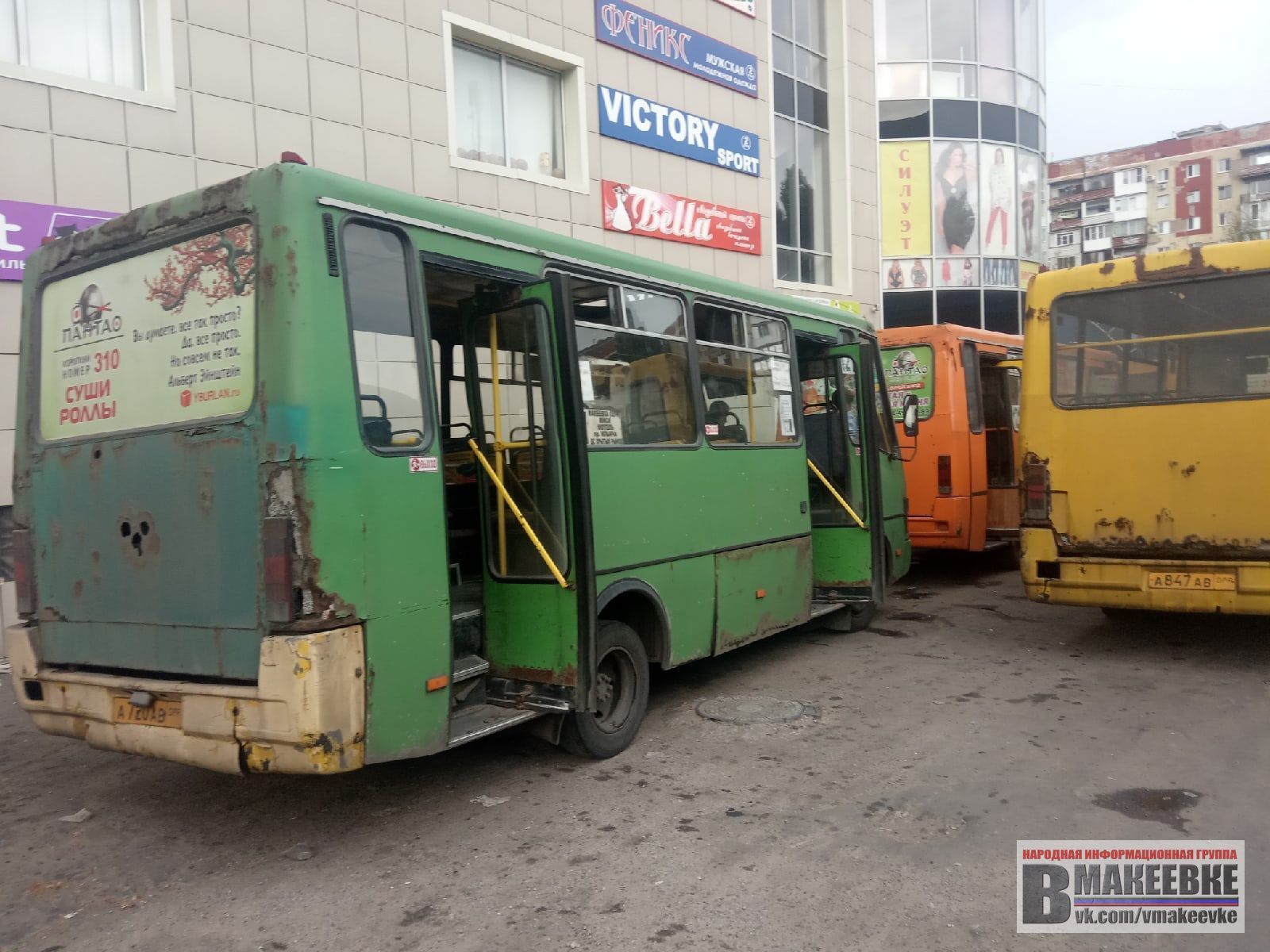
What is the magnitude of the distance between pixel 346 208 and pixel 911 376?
28.2ft

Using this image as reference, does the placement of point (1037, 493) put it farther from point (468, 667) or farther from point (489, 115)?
point (489, 115)

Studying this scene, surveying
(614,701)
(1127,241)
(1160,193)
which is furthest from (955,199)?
(1160,193)

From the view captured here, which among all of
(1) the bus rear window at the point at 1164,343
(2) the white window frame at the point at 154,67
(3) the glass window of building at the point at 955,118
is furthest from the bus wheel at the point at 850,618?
(3) the glass window of building at the point at 955,118

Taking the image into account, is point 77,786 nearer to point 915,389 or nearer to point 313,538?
point 313,538

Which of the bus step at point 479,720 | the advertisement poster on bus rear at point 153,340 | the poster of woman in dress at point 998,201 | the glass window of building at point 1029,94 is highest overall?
the glass window of building at point 1029,94

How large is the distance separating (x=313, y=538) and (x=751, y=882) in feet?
7.20

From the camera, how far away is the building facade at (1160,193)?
2785 inches

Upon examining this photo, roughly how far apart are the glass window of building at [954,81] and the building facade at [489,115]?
22.1 ft

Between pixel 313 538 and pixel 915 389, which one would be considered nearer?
pixel 313 538

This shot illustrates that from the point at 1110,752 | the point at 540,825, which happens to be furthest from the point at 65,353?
the point at 1110,752

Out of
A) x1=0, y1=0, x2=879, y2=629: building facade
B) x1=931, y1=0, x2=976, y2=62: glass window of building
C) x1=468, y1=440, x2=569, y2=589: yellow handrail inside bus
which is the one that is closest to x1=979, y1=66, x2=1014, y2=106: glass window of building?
x1=931, y1=0, x2=976, y2=62: glass window of building

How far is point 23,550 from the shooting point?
4.83m

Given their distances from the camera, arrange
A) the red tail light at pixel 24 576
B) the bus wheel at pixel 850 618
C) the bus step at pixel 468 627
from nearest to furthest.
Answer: the red tail light at pixel 24 576
the bus step at pixel 468 627
the bus wheel at pixel 850 618

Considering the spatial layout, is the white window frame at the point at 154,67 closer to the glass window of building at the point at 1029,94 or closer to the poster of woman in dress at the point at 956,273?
the poster of woman in dress at the point at 956,273
